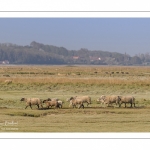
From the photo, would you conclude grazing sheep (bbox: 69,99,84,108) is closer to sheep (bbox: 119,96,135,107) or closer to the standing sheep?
the standing sheep

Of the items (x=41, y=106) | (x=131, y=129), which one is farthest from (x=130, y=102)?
(x=131, y=129)

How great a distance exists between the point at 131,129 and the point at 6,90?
15.7 meters

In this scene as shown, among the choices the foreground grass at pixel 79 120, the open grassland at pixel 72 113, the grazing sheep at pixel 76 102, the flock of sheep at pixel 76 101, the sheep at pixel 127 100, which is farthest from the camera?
the sheep at pixel 127 100

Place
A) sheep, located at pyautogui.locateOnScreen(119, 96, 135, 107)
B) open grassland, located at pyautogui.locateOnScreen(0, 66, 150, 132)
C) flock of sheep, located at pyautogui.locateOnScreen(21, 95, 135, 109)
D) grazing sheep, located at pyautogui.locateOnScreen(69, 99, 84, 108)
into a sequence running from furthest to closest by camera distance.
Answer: sheep, located at pyautogui.locateOnScreen(119, 96, 135, 107) → grazing sheep, located at pyautogui.locateOnScreen(69, 99, 84, 108) → flock of sheep, located at pyautogui.locateOnScreen(21, 95, 135, 109) → open grassland, located at pyautogui.locateOnScreen(0, 66, 150, 132)

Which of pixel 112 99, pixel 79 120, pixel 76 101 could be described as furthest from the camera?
pixel 112 99

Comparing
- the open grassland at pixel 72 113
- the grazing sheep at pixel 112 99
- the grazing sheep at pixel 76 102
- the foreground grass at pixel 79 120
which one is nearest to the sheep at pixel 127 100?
the grazing sheep at pixel 112 99

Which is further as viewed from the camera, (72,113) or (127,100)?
(127,100)

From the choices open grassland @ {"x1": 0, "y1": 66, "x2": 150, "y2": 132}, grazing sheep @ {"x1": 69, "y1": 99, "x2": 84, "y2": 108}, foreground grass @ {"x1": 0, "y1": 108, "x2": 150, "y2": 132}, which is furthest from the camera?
grazing sheep @ {"x1": 69, "y1": 99, "x2": 84, "y2": 108}

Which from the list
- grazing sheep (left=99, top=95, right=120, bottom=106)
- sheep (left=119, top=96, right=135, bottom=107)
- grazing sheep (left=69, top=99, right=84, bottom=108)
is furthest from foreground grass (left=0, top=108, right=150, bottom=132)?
sheep (left=119, top=96, right=135, bottom=107)

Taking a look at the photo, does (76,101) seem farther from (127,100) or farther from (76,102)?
(127,100)

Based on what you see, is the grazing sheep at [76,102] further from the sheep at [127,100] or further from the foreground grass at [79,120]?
the sheep at [127,100]

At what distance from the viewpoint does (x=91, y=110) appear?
23500 millimetres

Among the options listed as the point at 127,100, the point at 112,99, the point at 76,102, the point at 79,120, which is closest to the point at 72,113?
the point at 79,120
